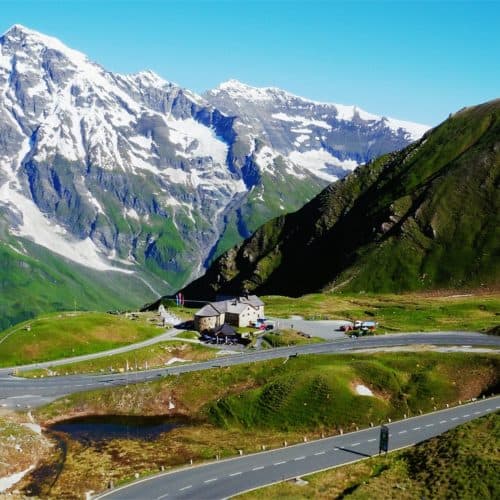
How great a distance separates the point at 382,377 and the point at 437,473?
4011cm

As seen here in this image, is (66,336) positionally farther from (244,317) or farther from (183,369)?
(244,317)

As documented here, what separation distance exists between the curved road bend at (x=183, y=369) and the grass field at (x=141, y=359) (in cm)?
416

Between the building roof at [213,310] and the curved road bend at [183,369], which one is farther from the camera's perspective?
the building roof at [213,310]

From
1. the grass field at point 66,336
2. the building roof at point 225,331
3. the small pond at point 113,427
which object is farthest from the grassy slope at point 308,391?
the grass field at point 66,336

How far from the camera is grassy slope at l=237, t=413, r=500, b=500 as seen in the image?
5747cm

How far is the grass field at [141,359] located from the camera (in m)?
124

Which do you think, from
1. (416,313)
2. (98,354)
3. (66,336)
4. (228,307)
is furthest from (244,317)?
(416,313)

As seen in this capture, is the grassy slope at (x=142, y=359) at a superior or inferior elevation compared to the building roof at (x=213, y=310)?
inferior

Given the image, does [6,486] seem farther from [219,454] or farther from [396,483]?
[396,483]

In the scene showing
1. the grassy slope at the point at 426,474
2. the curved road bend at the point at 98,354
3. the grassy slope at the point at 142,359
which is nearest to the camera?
the grassy slope at the point at 426,474

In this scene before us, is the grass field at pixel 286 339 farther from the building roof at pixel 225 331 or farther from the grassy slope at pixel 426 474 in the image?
the grassy slope at pixel 426 474

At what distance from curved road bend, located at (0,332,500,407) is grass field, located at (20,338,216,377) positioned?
4.16 meters

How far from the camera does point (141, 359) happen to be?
132m

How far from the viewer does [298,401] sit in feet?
316
